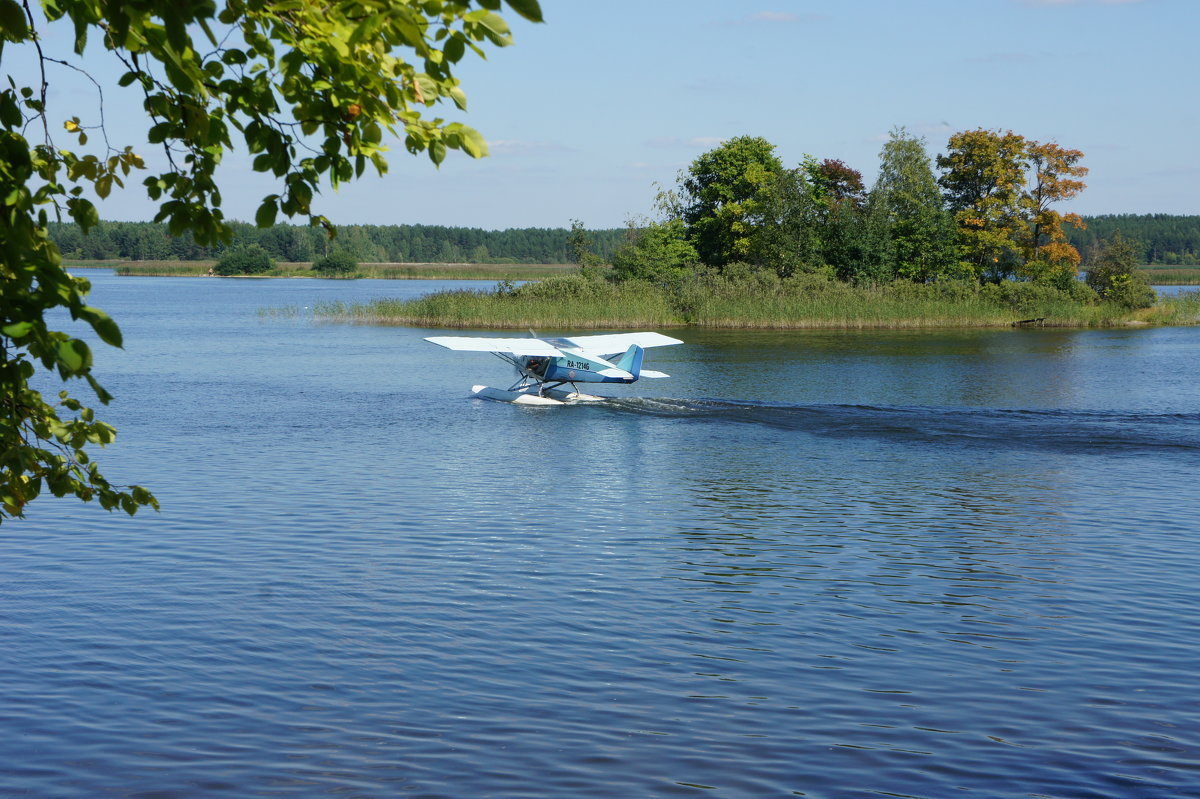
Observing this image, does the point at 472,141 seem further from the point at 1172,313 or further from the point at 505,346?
the point at 1172,313

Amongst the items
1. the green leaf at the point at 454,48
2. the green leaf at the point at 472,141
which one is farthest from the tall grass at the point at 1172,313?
the green leaf at the point at 454,48

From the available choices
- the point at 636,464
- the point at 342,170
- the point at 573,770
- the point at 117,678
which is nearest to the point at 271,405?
the point at 636,464

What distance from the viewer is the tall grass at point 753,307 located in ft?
171

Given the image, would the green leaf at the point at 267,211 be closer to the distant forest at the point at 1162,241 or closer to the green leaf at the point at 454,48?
the green leaf at the point at 454,48

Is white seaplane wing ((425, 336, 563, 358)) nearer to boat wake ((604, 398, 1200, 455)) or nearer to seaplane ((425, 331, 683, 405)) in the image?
seaplane ((425, 331, 683, 405))

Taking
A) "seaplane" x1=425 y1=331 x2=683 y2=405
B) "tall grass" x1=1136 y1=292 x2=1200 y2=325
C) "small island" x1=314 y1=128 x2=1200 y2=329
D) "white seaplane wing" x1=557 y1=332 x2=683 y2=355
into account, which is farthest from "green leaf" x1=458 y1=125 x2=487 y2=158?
"tall grass" x1=1136 y1=292 x2=1200 y2=325

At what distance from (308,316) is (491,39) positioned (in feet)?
198


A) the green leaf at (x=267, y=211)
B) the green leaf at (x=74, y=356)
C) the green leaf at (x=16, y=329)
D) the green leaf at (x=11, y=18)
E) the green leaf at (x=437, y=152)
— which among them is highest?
the green leaf at (x=11, y=18)

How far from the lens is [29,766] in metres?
6.42

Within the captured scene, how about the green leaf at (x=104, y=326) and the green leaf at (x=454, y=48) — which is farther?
the green leaf at (x=454, y=48)

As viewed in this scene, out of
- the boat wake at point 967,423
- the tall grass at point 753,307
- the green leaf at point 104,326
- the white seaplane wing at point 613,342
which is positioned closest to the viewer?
the green leaf at point 104,326

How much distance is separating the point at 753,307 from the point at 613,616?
46208 millimetres

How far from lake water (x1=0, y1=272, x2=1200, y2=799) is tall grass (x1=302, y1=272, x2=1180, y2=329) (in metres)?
29.8

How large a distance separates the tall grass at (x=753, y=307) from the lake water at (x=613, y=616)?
2985 cm
